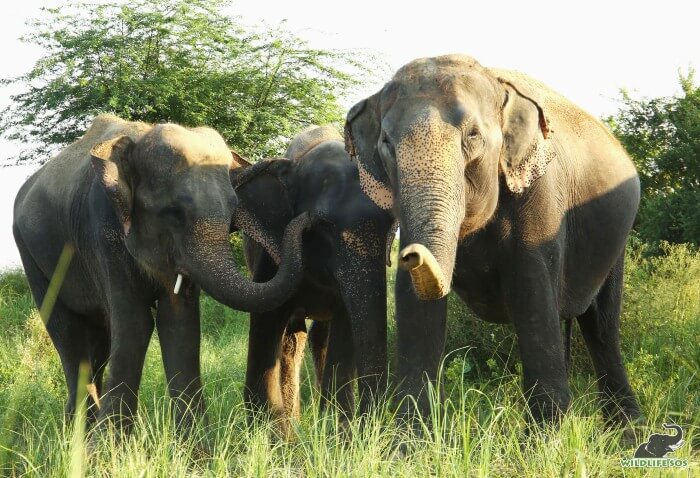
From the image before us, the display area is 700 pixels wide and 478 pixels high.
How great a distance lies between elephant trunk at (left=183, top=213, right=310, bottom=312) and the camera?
515 centimetres

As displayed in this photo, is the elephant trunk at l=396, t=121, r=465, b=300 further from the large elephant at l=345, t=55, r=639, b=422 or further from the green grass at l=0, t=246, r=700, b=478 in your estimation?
the green grass at l=0, t=246, r=700, b=478

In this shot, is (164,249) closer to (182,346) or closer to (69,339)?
(182,346)

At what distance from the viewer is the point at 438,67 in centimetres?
452

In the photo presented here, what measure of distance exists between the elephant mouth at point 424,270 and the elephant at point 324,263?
4.24 ft

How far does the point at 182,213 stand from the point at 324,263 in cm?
81

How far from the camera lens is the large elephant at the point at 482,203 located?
164 inches

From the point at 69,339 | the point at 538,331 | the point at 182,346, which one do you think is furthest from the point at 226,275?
the point at 69,339

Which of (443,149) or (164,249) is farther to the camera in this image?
(164,249)

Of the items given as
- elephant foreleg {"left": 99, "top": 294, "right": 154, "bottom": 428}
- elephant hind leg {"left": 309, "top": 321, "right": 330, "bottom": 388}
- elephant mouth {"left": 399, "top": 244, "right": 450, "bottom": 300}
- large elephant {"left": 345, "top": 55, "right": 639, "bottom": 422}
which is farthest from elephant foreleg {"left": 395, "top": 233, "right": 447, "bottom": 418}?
elephant hind leg {"left": 309, "top": 321, "right": 330, "bottom": 388}

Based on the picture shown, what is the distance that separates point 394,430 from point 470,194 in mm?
1041

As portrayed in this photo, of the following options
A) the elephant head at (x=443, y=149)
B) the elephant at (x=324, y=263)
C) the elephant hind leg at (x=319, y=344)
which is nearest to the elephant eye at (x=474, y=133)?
the elephant head at (x=443, y=149)

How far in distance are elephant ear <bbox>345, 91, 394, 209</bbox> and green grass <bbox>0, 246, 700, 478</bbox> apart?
0.94m

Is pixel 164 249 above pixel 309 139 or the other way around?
the other way around

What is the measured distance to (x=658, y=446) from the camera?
4.59 metres
